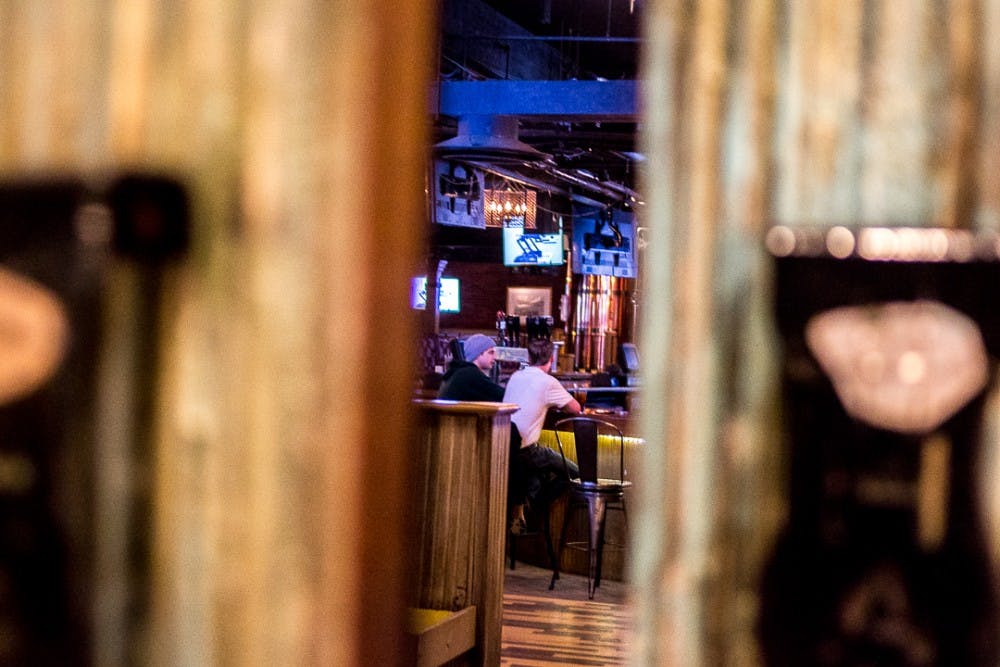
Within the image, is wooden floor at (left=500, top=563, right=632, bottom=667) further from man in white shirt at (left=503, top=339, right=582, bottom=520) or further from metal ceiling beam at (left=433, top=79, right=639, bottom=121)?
metal ceiling beam at (left=433, top=79, right=639, bottom=121)

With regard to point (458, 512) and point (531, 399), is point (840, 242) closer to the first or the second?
point (458, 512)

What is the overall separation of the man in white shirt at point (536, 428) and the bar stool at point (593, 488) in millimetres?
109

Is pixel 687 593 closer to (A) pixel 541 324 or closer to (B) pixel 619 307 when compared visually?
(A) pixel 541 324

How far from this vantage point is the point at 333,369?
240cm

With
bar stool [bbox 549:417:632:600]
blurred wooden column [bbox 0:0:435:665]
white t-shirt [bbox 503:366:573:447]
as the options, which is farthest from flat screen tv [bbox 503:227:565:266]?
blurred wooden column [bbox 0:0:435:665]

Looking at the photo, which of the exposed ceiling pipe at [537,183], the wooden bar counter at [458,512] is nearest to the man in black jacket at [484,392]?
the wooden bar counter at [458,512]

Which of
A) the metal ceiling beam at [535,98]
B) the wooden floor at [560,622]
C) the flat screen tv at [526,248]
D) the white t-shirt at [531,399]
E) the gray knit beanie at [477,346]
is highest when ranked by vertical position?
the metal ceiling beam at [535,98]

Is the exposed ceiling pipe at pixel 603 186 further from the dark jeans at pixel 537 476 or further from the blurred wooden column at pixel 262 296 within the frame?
the blurred wooden column at pixel 262 296

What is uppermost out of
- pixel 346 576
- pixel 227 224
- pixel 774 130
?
pixel 774 130

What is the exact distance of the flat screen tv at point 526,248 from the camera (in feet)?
49.8

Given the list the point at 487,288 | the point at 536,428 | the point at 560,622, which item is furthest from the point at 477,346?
the point at 487,288

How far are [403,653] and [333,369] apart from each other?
65 centimetres

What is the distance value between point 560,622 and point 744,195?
5.01 meters

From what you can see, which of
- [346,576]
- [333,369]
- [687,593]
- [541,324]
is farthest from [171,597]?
[541,324]
